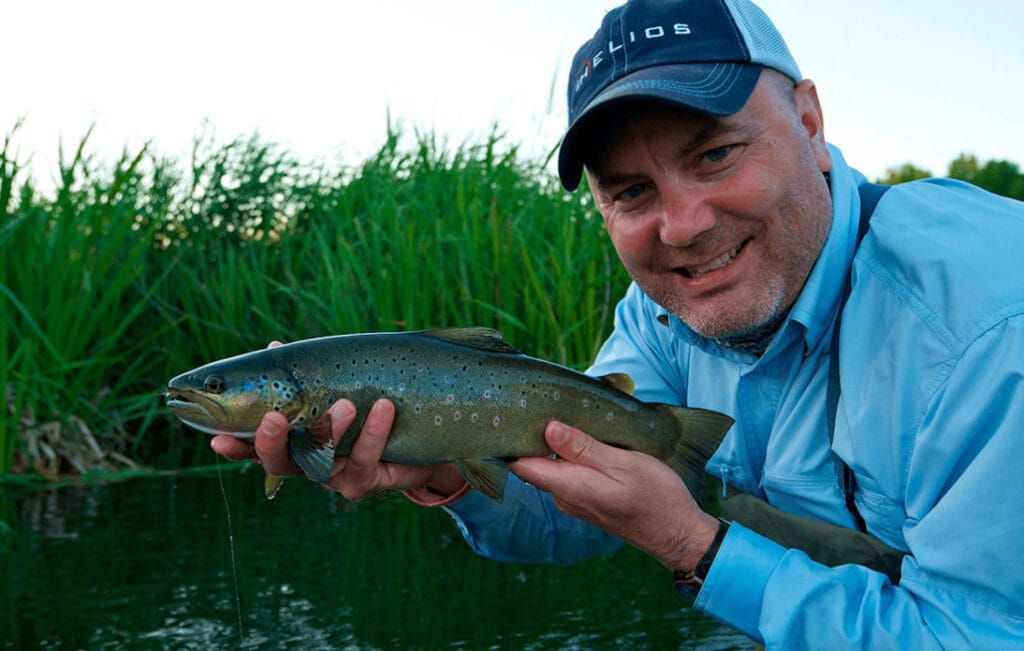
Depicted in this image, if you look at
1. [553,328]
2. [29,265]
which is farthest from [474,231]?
[29,265]

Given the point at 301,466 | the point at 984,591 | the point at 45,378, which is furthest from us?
the point at 45,378

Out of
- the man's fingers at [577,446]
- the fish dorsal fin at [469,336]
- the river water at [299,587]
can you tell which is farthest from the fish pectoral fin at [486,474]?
the river water at [299,587]

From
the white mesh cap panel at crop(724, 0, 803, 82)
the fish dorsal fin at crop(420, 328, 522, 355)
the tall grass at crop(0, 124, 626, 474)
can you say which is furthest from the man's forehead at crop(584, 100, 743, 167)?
the tall grass at crop(0, 124, 626, 474)

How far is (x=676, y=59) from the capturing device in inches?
90.3

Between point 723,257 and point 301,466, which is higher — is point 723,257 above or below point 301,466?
above

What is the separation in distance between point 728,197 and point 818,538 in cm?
78

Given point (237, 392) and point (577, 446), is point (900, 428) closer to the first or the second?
point (577, 446)

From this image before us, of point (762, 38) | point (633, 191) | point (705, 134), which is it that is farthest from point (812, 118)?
point (633, 191)

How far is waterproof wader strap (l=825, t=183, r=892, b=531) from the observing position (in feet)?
7.46

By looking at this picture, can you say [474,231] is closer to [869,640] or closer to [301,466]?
[301,466]

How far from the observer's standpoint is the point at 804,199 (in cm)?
226

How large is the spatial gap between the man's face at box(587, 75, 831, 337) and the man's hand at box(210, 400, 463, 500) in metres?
0.69

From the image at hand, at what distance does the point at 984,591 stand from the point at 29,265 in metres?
4.70

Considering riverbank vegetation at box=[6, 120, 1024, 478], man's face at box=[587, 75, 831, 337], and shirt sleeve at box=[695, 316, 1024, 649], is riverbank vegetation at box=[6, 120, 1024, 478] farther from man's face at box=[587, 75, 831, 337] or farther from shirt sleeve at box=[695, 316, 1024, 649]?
shirt sleeve at box=[695, 316, 1024, 649]
